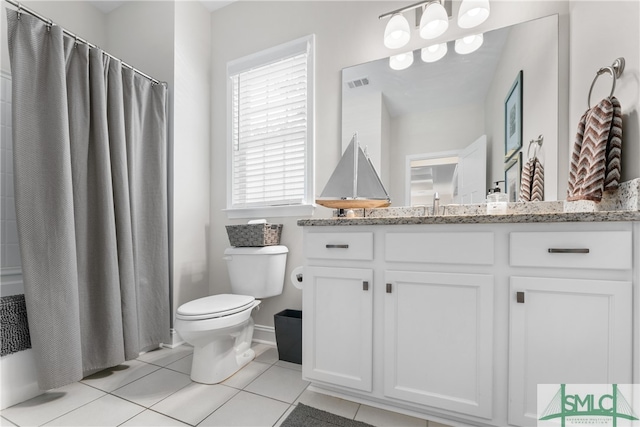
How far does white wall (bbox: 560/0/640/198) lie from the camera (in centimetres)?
107

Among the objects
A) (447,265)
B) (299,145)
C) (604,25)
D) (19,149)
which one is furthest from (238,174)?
(604,25)

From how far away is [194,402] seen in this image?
144 cm

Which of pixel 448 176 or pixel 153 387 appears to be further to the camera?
pixel 448 176

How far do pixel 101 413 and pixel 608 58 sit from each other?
2.73 metres

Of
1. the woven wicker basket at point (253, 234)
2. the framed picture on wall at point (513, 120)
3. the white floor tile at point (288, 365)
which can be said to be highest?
the framed picture on wall at point (513, 120)

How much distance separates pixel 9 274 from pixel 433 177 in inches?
109

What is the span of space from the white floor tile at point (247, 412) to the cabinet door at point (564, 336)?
3.24 feet

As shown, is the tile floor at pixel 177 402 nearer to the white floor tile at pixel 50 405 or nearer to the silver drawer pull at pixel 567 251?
the white floor tile at pixel 50 405

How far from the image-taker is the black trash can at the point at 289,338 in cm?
188

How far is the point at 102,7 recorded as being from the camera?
2525mm

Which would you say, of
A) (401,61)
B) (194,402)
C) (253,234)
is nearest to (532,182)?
(401,61)

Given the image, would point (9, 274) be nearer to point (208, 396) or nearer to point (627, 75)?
point (208, 396)

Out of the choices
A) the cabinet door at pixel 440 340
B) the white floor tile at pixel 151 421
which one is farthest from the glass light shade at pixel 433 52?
the white floor tile at pixel 151 421
